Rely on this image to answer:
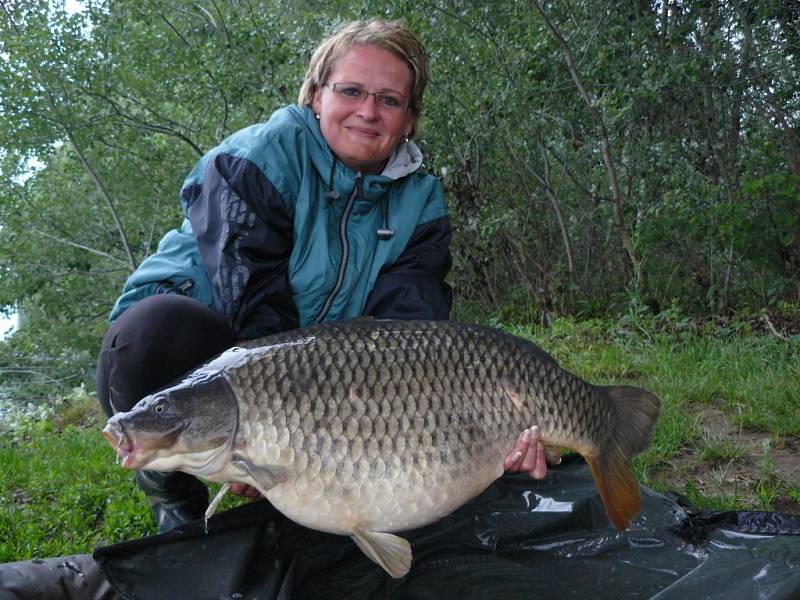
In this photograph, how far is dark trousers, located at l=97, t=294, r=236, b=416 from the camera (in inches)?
54.6

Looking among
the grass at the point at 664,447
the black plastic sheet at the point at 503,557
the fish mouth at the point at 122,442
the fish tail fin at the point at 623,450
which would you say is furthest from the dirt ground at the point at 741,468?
the fish mouth at the point at 122,442

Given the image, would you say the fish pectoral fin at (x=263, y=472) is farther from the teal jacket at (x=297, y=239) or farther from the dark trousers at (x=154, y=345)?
the teal jacket at (x=297, y=239)

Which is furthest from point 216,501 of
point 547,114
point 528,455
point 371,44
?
point 547,114

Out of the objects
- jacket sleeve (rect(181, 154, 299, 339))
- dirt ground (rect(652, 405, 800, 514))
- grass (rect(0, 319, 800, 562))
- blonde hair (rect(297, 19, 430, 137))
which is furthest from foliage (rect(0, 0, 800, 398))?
jacket sleeve (rect(181, 154, 299, 339))

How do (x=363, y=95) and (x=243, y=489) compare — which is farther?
(x=363, y=95)

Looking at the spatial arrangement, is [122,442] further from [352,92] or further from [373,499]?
[352,92]

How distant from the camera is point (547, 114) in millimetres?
4402

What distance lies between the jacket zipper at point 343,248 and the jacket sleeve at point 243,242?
0.09 metres

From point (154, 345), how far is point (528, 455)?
2.26 ft

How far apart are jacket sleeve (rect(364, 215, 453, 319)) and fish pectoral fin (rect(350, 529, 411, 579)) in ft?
1.74

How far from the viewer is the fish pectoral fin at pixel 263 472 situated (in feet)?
3.80

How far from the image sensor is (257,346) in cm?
123

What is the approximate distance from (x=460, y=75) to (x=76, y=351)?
5243mm

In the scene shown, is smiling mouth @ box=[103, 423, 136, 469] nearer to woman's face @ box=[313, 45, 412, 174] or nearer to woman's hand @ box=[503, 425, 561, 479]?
woman's hand @ box=[503, 425, 561, 479]
